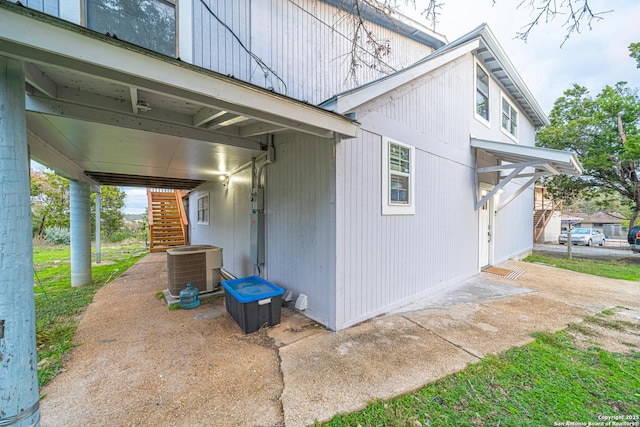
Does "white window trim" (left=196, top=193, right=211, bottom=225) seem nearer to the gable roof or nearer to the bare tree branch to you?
the gable roof

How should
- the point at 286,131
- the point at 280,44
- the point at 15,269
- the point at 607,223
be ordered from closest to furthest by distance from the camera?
the point at 15,269 → the point at 286,131 → the point at 280,44 → the point at 607,223

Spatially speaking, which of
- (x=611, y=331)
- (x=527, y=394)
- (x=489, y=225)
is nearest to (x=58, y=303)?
(x=527, y=394)

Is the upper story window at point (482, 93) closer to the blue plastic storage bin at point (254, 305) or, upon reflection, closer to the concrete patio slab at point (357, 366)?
the concrete patio slab at point (357, 366)

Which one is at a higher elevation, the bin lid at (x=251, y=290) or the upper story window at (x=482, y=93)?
the upper story window at (x=482, y=93)

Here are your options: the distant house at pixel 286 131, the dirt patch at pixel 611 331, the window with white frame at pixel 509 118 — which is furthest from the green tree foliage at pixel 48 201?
the window with white frame at pixel 509 118

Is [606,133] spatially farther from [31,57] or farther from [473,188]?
[31,57]

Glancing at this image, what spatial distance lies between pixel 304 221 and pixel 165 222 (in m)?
10.0

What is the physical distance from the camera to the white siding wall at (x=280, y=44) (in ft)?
13.8

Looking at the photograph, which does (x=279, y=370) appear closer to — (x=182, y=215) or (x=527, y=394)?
(x=527, y=394)

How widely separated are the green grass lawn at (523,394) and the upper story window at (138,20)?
5.24 metres

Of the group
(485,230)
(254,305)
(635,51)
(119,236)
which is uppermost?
(635,51)

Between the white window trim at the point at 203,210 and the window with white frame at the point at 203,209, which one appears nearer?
the white window trim at the point at 203,210

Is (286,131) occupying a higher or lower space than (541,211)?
higher

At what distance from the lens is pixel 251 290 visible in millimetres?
3504
